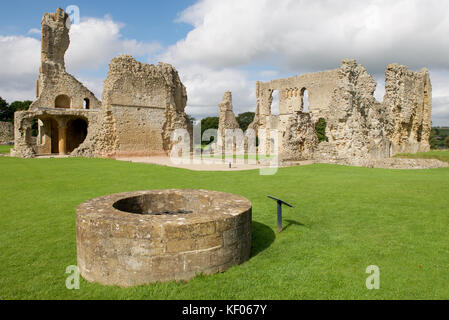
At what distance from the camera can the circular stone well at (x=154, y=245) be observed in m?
3.25

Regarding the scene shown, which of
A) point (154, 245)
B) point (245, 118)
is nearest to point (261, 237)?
point (154, 245)

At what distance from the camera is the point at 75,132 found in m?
28.0

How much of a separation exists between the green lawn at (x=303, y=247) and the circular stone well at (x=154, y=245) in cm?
14

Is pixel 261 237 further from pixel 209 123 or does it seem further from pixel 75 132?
pixel 209 123

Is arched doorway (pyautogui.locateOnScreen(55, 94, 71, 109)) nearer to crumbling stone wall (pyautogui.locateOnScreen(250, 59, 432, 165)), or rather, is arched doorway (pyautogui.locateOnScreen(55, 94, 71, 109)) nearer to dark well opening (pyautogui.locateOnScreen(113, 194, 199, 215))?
crumbling stone wall (pyautogui.locateOnScreen(250, 59, 432, 165))

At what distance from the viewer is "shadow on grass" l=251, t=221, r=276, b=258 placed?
4359mm

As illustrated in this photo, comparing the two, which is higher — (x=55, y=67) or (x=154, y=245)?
(x=55, y=67)

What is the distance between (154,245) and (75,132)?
92.1ft

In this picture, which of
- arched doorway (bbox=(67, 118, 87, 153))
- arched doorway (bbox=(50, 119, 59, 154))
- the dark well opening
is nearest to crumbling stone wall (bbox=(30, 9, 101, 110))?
arched doorway (bbox=(50, 119, 59, 154))

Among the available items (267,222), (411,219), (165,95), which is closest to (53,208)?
(267,222)

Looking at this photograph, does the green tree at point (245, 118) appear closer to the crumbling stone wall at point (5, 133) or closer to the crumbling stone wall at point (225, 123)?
the crumbling stone wall at point (225, 123)

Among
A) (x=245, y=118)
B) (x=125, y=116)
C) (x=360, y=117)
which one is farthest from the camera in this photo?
(x=245, y=118)

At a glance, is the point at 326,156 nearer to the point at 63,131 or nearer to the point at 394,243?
the point at 394,243

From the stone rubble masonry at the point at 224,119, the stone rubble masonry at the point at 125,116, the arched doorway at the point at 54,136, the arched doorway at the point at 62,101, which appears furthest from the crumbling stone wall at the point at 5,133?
the stone rubble masonry at the point at 224,119
